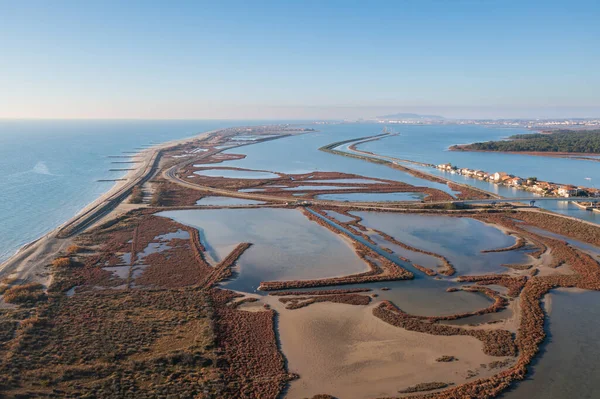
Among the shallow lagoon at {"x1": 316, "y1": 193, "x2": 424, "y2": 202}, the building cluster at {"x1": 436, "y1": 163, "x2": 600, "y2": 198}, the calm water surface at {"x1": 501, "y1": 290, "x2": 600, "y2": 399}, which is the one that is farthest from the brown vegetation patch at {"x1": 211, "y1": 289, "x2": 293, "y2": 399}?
the building cluster at {"x1": 436, "y1": 163, "x2": 600, "y2": 198}

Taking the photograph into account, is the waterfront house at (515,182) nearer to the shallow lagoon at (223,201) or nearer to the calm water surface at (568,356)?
the shallow lagoon at (223,201)

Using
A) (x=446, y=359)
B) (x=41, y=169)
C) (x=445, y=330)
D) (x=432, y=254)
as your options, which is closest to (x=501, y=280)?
(x=432, y=254)

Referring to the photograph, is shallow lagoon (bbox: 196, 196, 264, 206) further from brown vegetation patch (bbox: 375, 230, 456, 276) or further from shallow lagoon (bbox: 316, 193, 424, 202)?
brown vegetation patch (bbox: 375, 230, 456, 276)

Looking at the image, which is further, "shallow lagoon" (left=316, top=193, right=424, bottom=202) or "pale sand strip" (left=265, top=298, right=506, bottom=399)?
"shallow lagoon" (left=316, top=193, right=424, bottom=202)

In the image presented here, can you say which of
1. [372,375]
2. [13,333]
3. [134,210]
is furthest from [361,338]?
[134,210]

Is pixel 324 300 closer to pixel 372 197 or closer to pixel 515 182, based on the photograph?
pixel 372 197

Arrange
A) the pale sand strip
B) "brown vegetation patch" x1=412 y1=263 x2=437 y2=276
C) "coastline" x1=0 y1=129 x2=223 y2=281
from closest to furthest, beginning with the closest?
the pale sand strip → "coastline" x1=0 y1=129 x2=223 y2=281 → "brown vegetation patch" x1=412 y1=263 x2=437 y2=276
